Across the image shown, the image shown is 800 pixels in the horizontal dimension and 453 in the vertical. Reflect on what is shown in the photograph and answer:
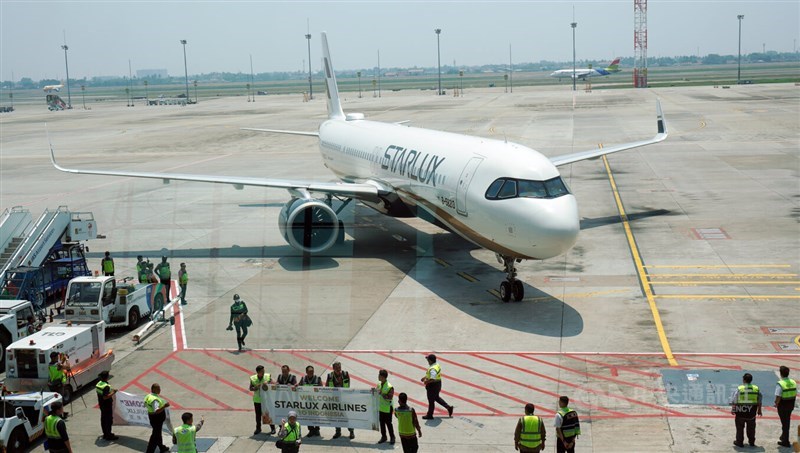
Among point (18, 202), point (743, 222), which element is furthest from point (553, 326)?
point (18, 202)

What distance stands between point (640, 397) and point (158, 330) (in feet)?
47.0

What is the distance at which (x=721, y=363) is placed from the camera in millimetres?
20109

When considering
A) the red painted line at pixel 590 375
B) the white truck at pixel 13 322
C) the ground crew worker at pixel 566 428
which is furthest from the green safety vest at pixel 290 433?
the white truck at pixel 13 322

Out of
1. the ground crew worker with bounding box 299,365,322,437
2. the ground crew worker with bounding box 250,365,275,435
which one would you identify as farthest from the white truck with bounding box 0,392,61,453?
the ground crew worker with bounding box 299,365,322,437

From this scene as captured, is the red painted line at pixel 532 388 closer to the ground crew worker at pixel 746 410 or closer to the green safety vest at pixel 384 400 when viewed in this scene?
the ground crew worker at pixel 746 410

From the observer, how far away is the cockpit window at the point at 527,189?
24859mm

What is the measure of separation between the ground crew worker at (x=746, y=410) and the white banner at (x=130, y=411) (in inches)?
450

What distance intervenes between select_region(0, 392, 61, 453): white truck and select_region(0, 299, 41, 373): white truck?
4834 millimetres

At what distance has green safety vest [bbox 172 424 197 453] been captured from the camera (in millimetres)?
15039

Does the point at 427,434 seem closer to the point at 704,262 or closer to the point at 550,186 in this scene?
the point at 550,186

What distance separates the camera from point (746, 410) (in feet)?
51.3

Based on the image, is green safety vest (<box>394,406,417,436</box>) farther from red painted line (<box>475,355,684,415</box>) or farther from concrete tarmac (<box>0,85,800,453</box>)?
red painted line (<box>475,355,684,415</box>)

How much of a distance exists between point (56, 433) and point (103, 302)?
31.1 ft

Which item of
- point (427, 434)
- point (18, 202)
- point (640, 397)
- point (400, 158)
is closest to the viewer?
point (427, 434)
